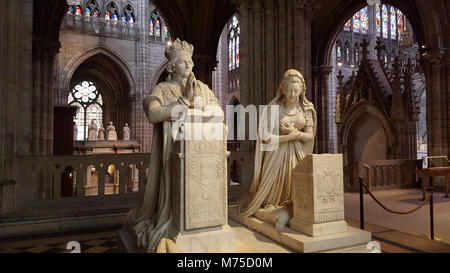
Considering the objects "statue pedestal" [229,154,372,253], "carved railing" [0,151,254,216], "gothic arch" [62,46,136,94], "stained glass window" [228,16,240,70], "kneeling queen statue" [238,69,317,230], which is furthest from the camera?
"stained glass window" [228,16,240,70]

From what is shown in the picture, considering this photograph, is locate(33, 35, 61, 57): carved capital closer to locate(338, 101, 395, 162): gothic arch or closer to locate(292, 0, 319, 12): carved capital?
locate(292, 0, 319, 12): carved capital

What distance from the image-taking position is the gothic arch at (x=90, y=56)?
19.5m

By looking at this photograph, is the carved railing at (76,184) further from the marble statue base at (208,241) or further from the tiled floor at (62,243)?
the marble statue base at (208,241)

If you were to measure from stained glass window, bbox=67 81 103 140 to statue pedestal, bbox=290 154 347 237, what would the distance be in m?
24.2

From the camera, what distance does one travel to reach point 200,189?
2.30m

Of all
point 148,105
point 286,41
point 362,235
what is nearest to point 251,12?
A: point 286,41

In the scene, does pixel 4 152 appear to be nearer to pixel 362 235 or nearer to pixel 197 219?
pixel 197 219

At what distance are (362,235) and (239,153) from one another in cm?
396

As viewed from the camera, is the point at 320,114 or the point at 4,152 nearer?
the point at 4,152

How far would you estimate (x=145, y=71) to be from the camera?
70.5ft

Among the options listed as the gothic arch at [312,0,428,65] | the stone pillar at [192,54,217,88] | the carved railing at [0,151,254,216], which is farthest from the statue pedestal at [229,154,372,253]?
the gothic arch at [312,0,428,65]

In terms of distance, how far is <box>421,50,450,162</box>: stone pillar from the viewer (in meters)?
8.09

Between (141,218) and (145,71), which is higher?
(145,71)

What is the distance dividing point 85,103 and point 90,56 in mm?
6079
